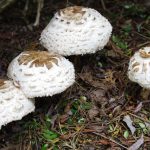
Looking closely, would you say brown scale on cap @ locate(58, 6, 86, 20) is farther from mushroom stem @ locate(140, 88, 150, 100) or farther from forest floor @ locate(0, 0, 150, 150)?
mushroom stem @ locate(140, 88, 150, 100)

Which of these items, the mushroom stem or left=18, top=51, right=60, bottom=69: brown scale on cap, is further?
the mushroom stem

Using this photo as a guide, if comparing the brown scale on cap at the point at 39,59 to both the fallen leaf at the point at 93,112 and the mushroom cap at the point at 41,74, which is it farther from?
the fallen leaf at the point at 93,112

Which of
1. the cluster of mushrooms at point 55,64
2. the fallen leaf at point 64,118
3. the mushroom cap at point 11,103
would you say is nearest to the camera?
the mushroom cap at point 11,103

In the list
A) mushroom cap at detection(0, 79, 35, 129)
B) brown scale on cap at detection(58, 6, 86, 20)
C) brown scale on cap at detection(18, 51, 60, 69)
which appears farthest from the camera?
brown scale on cap at detection(58, 6, 86, 20)

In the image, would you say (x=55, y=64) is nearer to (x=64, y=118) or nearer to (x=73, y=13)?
(x=64, y=118)

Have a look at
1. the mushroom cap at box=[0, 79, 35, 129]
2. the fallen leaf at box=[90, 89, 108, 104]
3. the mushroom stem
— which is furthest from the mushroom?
the mushroom cap at box=[0, 79, 35, 129]

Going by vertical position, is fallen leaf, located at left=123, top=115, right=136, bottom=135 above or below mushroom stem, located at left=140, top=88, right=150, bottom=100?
below


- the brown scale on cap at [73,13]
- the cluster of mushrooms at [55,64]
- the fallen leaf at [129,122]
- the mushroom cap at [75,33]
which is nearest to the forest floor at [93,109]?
the fallen leaf at [129,122]

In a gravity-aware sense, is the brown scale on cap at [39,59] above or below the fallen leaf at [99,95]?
above
